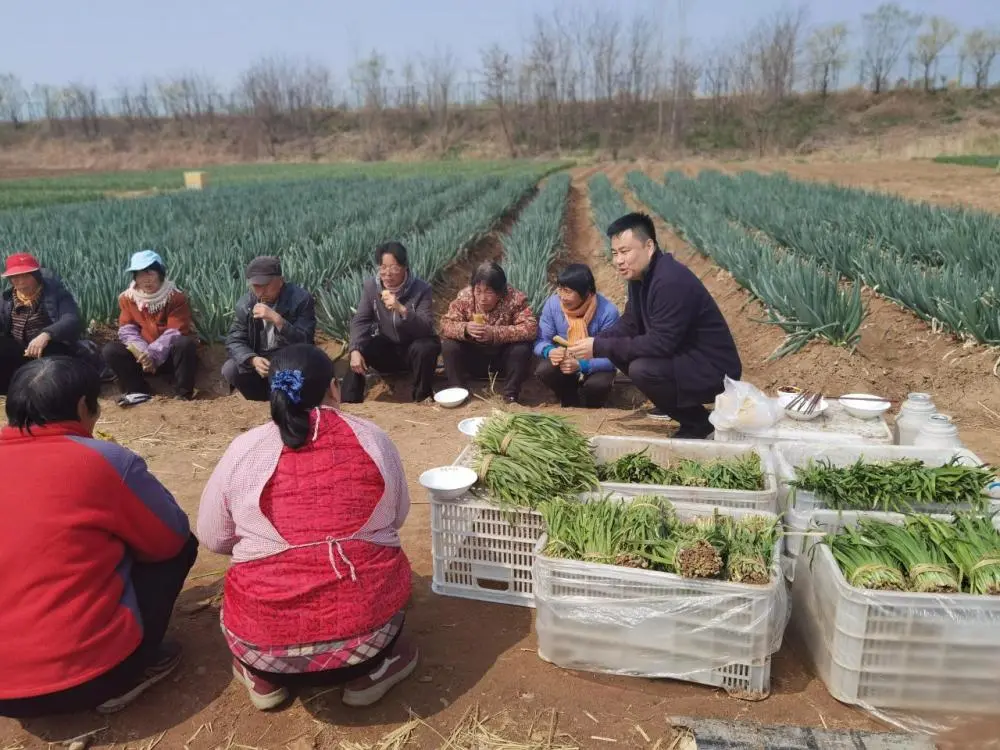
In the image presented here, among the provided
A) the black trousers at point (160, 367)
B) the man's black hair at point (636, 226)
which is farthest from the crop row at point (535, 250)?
the black trousers at point (160, 367)

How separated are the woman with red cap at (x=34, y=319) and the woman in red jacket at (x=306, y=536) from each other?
12.2 feet

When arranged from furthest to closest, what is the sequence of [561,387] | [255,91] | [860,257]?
1. [255,91]
2. [860,257]
3. [561,387]

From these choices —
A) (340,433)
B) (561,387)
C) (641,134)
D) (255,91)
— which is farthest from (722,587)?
(255,91)

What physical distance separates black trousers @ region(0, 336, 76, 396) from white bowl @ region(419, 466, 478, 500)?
148 inches

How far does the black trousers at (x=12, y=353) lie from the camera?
5020 millimetres

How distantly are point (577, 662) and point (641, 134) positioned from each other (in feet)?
167

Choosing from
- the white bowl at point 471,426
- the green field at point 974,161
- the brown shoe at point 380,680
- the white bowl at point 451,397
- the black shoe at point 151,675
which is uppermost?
the green field at point 974,161

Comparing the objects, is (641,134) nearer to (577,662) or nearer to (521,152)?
(521,152)

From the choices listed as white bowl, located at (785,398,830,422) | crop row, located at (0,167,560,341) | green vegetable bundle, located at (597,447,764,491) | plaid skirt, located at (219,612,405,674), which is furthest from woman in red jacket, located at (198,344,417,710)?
crop row, located at (0,167,560,341)

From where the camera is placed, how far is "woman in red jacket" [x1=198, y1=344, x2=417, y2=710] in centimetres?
192

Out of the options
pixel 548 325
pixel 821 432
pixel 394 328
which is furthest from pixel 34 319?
pixel 821 432

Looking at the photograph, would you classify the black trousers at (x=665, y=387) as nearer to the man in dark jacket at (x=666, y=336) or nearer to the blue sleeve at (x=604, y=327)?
the man in dark jacket at (x=666, y=336)

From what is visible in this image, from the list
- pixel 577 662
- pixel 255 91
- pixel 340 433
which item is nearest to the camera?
pixel 340 433

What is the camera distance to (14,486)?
1871 mm
